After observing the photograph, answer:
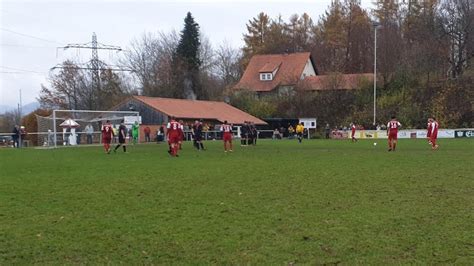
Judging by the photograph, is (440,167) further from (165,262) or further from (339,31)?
(339,31)

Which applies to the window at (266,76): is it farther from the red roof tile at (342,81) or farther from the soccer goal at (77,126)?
the soccer goal at (77,126)

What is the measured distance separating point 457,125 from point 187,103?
32.1 m

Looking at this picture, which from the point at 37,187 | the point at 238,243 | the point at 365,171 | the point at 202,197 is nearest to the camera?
the point at 238,243

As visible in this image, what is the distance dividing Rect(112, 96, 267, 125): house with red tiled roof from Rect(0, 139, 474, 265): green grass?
42.5 m

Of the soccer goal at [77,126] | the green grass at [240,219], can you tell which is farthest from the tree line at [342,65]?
the green grass at [240,219]

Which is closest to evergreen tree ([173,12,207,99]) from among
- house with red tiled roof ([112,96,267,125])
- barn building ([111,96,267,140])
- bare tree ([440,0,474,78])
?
house with red tiled roof ([112,96,267,125])

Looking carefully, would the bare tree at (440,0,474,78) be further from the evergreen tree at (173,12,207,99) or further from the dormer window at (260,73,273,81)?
the evergreen tree at (173,12,207,99)

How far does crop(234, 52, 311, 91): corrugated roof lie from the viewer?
78500 millimetres

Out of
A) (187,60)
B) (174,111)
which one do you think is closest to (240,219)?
(174,111)

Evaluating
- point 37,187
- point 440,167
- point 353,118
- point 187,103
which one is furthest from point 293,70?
point 37,187

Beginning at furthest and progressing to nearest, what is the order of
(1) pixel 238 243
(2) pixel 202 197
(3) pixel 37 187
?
(3) pixel 37 187, (2) pixel 202 197, (1) pixel 238 243

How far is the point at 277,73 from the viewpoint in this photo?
8050 centimetres

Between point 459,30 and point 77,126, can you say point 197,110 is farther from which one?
point 459,30

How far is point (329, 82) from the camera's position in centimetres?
7069
